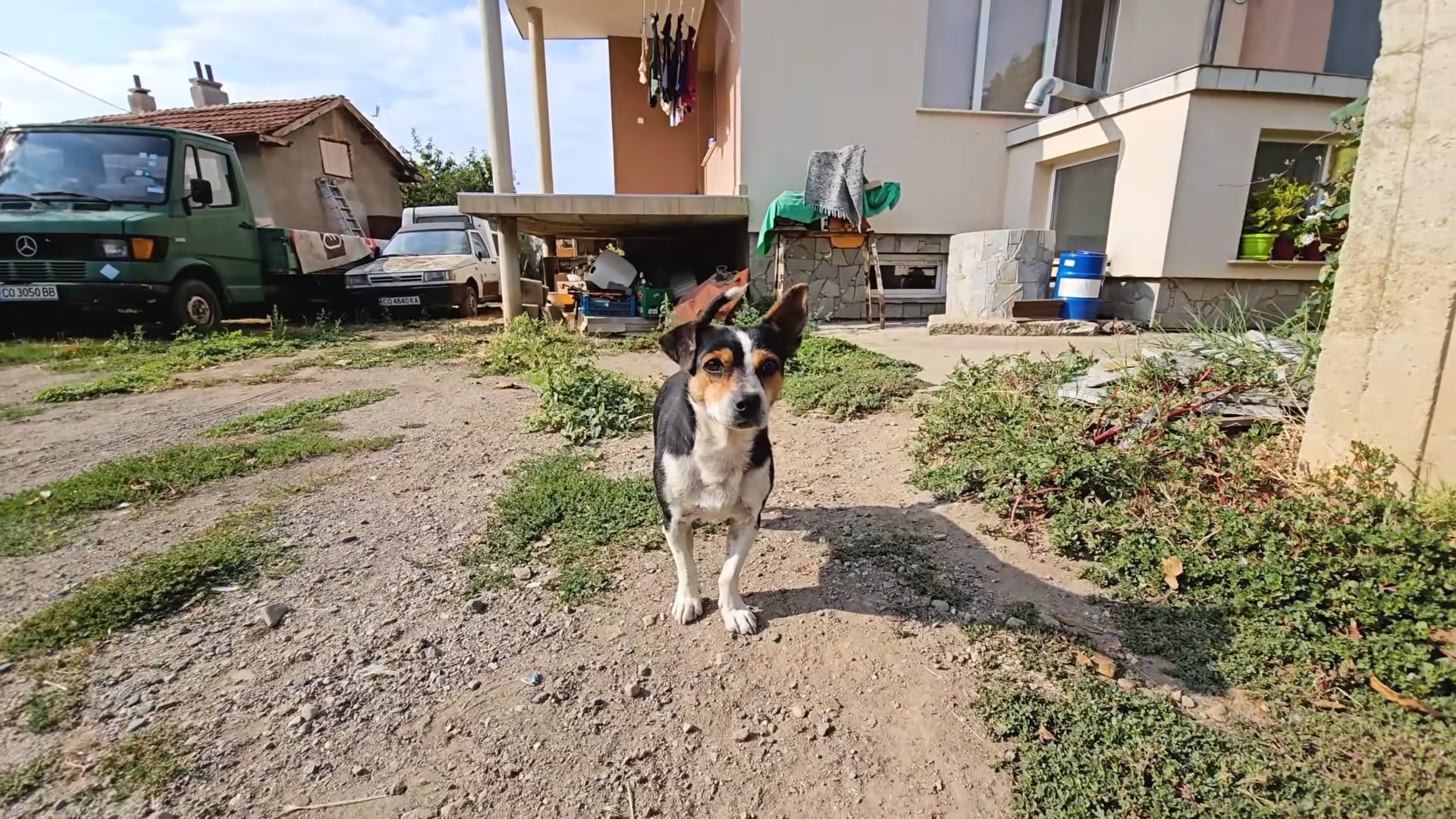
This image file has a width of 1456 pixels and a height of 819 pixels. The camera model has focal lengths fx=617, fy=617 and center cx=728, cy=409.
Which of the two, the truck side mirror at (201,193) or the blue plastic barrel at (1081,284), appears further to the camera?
the truck side mirror at (201,193)

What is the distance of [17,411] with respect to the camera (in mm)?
5410

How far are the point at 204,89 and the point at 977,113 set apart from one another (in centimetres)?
2378

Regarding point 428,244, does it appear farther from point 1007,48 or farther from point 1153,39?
point 1153,39

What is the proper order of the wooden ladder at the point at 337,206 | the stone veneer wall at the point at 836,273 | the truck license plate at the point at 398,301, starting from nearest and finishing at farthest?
the stone veneer wall at the point at 836,273 → the truck license plate at the point at 398,301 → the wooden ladder at the point at 337,206

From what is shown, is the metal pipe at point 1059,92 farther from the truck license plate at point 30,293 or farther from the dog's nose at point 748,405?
the truck license plate at point 30,293

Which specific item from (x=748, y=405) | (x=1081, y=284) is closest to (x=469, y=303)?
(x=1081, y=284)

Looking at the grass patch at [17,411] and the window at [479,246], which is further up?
the window at [479,246]

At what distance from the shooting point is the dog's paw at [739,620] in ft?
7.89

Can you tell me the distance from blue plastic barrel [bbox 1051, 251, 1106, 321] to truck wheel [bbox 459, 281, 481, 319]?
34.5 feet

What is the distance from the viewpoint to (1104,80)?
981cm

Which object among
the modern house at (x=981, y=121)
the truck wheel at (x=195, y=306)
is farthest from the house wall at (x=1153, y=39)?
the truck wheel at (x=195, y=306)

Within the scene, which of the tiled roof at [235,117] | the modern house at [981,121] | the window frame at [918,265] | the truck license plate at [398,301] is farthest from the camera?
the tiled roof at [235,117]

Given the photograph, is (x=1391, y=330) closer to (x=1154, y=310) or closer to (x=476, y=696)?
(x=476, y=696)

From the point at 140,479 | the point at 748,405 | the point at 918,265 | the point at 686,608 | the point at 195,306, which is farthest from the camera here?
the point at 918,265
